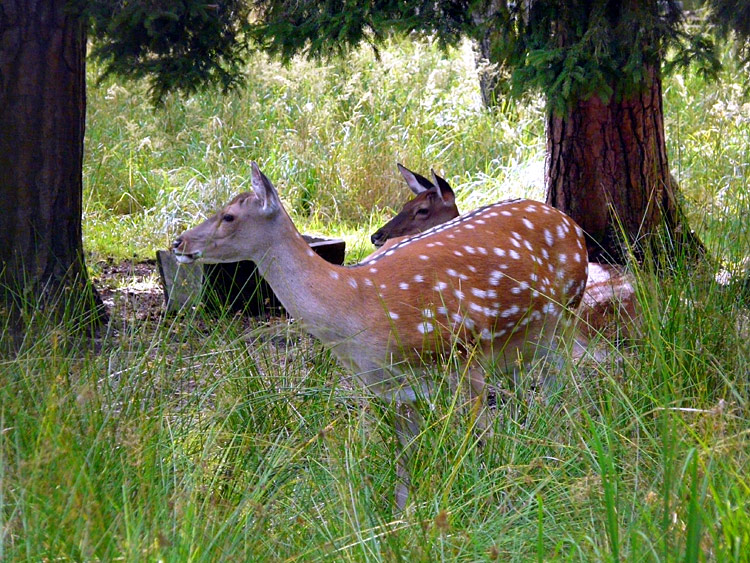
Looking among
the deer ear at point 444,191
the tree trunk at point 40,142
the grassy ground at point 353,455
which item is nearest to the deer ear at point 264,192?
the grassy ground at point 353,455

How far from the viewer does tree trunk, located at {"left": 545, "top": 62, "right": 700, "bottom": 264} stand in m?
6.04

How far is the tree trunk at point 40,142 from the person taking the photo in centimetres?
500

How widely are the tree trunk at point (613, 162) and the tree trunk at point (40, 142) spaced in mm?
2757

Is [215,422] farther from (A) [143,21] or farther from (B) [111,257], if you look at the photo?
(B) [111,257]

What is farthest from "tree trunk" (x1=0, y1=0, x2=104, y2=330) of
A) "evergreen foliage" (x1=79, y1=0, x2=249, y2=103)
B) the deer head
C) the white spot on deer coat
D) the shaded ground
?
the deer head

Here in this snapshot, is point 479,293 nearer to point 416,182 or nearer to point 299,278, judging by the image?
point 299,278

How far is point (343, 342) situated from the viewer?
374 centimetres

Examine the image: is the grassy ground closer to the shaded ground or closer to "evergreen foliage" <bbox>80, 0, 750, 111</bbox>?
the shaded ground

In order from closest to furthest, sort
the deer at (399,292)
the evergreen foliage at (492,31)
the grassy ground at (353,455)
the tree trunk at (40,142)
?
1. the grassy ground at (353,455)
2. the deer at (399,292)
3. the evergreen foliage at (492,31)
4. the tree trunk at (40,142)

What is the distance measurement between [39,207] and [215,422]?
92.3 inches

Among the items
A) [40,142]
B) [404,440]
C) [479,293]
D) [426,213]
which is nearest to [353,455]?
[404,440]

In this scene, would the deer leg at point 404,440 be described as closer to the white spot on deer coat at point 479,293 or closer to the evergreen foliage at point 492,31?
the white spot on deer coat at point 479,293

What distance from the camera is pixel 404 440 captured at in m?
3.49

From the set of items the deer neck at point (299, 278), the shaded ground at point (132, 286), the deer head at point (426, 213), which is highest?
the deer neck at point (299, 278)
